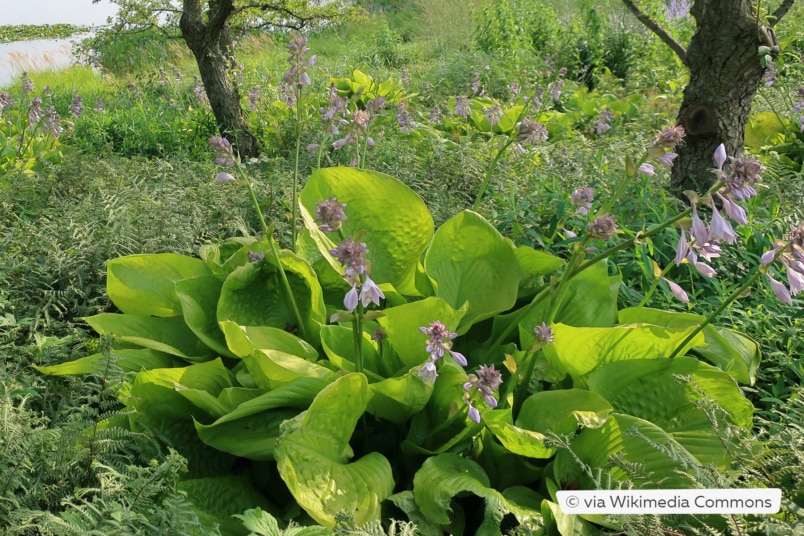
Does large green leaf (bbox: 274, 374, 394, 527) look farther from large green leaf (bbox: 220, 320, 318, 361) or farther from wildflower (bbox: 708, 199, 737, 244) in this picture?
wildflower (bbox: 708, 199, 737, 244)

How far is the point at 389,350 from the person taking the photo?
197 cm

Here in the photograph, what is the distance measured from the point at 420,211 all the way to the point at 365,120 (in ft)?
1.28

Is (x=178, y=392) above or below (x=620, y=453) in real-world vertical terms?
above

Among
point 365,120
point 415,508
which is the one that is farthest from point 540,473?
point 365,120

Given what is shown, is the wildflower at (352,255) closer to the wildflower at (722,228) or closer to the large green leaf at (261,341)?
the large green leaf at (261,341)

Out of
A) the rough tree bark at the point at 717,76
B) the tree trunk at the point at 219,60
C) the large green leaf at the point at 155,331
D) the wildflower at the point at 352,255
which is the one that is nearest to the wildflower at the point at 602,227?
the wildflower at the point at 352,255

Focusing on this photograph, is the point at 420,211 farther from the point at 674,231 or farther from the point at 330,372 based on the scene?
the point at 674,231

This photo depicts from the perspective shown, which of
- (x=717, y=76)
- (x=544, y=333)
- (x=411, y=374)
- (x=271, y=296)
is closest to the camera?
(x=544, y=333)

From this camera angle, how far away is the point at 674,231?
2684mm

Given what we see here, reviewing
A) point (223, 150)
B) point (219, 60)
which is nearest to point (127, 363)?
point (223, 150)

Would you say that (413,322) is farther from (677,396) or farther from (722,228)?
(722,228)

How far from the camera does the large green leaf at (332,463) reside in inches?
58.1

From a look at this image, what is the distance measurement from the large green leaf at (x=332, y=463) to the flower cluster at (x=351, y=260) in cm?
30
